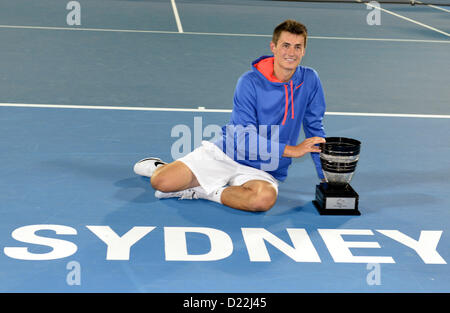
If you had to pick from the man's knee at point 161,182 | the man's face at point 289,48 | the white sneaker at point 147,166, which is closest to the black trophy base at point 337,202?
the man's face at point 289,48

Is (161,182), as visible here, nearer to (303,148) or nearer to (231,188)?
(231,188)

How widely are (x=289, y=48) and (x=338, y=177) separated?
35.3 inches

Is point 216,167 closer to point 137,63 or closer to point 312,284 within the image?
point 312,284

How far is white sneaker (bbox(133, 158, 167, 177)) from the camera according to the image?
544 cm

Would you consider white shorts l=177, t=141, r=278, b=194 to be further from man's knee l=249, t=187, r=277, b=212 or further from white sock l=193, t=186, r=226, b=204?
man's knee l=249, t=187, r=277, b=212

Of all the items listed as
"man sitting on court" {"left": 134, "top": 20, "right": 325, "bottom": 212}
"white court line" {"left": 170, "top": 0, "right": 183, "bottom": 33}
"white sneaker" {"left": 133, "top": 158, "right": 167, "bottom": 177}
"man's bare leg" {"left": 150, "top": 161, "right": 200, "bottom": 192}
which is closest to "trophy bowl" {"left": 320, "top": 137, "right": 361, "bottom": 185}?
"man sitting on court" {"left": 134, "top": 20, "right": 325, "bottom": 212}

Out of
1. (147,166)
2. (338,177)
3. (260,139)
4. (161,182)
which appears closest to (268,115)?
(260,139)

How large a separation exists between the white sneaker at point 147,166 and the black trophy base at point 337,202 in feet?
4.03

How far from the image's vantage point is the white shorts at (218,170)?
5094 millimetres

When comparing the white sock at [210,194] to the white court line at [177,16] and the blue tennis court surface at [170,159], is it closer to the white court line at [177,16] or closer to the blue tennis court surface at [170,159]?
the blue tennis court surface at [170,159]

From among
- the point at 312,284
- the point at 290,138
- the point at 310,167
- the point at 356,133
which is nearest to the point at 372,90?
the point at 356,133

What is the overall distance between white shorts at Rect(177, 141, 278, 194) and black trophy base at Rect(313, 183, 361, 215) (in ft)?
1.13

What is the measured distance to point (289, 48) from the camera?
16.1ft

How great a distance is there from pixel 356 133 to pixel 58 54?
461 cm
